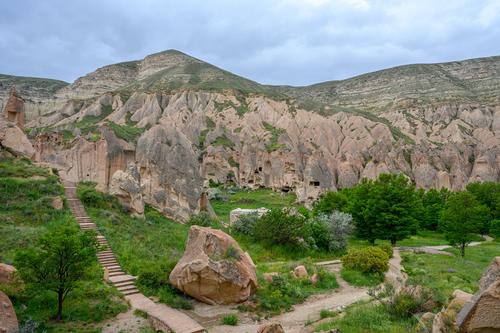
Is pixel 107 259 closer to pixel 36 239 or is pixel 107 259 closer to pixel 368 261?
pixel 36 239

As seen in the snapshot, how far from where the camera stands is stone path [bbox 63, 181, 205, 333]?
11.9 metres

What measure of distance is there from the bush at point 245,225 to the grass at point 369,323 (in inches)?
600

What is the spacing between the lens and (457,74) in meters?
159

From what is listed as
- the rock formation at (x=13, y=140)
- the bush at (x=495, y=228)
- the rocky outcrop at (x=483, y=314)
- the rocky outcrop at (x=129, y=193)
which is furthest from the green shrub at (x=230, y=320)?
the bush at (x=495, y=228)

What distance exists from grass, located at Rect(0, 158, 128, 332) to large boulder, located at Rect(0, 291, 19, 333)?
470 mm

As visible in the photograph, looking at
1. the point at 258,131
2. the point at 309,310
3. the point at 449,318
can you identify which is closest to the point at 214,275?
the point at 309,310

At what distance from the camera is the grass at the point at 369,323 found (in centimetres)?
1083

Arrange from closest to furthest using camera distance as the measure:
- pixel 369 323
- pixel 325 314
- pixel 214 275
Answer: pixel 369 323 < pixel 325 314 < pixel 214 275

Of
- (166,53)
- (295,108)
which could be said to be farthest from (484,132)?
(166,53)

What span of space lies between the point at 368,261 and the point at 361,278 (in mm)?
1300

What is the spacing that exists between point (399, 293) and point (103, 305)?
31.3ft

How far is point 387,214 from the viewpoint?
1256 inches

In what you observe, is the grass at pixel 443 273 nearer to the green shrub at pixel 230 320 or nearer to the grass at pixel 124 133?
the green shrub at pixel 230 320

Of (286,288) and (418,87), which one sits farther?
(418,87)
